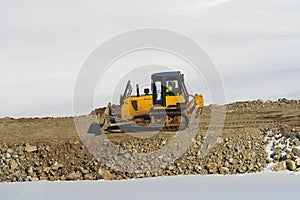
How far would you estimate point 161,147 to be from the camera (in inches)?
623

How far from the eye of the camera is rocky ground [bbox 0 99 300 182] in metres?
14.8

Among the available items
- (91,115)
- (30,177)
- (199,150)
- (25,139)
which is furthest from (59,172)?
(91,115)

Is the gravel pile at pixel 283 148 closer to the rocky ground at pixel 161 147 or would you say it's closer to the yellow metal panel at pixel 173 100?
the rocky ground at pixel 161 147

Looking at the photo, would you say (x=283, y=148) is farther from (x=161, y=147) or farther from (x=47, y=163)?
(x=47, y=163)

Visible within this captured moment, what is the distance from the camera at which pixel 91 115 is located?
2553cm

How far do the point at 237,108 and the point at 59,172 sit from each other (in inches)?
508

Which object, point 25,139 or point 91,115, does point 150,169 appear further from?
point 91,115

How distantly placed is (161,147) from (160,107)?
2.33 metres

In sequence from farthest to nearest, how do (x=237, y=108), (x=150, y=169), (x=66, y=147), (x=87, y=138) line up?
(x=237, y=108)
(x=87, y=138)
(x=66, y=147)
(x=150, y=169)

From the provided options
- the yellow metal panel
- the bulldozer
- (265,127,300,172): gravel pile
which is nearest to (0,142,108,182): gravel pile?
the bulldozer

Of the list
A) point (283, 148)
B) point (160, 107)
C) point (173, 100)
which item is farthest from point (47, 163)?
Result: point (283, 148)

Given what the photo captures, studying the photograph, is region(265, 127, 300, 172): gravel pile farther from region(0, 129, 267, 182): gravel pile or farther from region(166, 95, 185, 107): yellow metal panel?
region(166, 95, 185, 107): yellow metal panel

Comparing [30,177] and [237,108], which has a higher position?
[237,108]

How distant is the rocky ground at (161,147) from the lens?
48.6 feet
